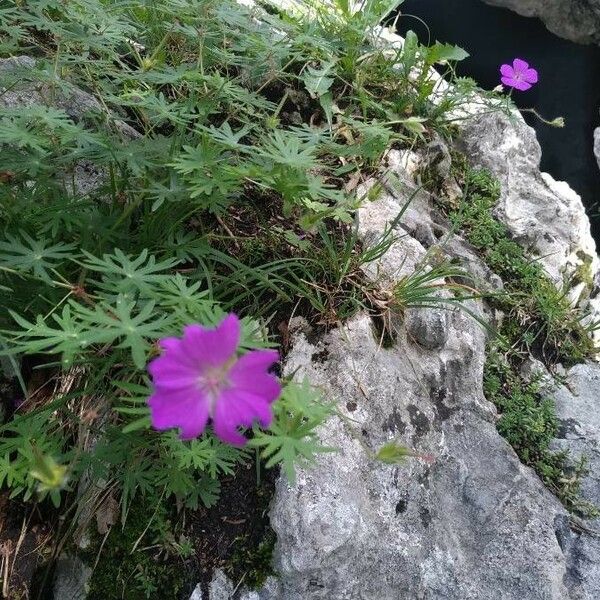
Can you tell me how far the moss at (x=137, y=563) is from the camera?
1.55m

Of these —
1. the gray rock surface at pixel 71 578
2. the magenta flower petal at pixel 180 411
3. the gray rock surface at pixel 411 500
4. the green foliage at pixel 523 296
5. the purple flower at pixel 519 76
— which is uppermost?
the purple flower at pixel 519 76

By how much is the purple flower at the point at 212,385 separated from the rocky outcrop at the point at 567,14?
6357 mm

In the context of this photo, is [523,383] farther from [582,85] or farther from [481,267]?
[582,85]

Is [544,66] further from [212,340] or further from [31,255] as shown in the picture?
[212,340]

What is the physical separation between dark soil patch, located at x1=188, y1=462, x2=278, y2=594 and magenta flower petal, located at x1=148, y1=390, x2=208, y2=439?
2.38ft

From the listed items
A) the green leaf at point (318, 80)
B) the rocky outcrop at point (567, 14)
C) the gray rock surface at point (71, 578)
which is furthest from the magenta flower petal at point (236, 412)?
the rocky outcrop at point (567, 14)

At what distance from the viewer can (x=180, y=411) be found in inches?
39.6

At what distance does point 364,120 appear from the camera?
8.11 feet

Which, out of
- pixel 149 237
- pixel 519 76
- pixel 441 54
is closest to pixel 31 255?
pixel 149 237

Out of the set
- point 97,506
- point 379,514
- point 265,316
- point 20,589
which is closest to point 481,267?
point 265,316

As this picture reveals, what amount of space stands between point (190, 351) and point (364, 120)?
5.69ft

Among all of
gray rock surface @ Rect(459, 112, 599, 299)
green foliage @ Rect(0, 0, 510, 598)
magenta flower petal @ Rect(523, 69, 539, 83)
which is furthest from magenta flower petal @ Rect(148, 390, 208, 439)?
magenta flower petal @ Rect(523, 69, 539, 83)

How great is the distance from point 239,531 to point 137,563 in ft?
0.91

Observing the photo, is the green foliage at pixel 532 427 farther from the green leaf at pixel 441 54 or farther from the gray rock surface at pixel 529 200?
the green leaf at pixel 441 54
